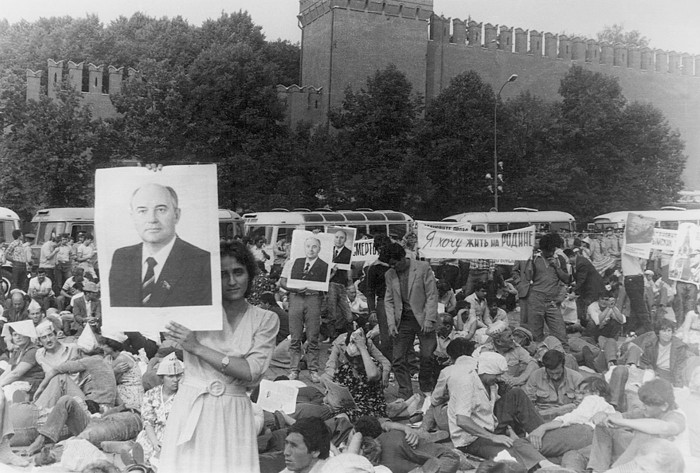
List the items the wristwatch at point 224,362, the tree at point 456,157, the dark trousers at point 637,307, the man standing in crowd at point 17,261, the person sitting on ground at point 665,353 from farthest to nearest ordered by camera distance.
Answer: the tree at point 456,157
the man standing in crowd at point 17,261
the dark trousers at point 637,307
the person sitting on ground at point 665,353
the wristwatch at point 224,362

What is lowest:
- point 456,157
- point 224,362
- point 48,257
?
point 48,257

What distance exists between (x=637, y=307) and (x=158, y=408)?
685 cm

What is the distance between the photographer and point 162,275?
10.7ft

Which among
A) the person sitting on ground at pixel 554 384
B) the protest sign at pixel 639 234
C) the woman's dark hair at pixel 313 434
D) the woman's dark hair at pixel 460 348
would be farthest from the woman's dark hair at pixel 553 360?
the woman's dark hair at pixel 313 434

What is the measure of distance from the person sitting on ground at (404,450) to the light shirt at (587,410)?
1.04 metres

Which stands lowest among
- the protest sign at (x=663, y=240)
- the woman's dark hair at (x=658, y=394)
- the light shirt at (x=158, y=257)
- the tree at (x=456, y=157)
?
the woman's dark hair at (x=658, y=394)

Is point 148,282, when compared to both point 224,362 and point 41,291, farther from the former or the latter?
point 41,291

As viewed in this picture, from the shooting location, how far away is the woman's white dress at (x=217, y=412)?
10.4 ft

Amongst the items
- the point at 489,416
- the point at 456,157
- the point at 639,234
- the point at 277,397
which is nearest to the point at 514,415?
the point at 489,416

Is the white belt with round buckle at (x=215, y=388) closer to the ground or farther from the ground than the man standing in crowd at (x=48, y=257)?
farther from the ground

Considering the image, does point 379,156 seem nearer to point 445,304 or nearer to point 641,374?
point 445,304

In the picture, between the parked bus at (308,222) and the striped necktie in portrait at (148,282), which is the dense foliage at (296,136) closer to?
the parked bus at (308,222)

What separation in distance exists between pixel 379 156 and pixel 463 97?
5.71 meters

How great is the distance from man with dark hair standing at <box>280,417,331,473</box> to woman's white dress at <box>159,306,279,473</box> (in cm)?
73
